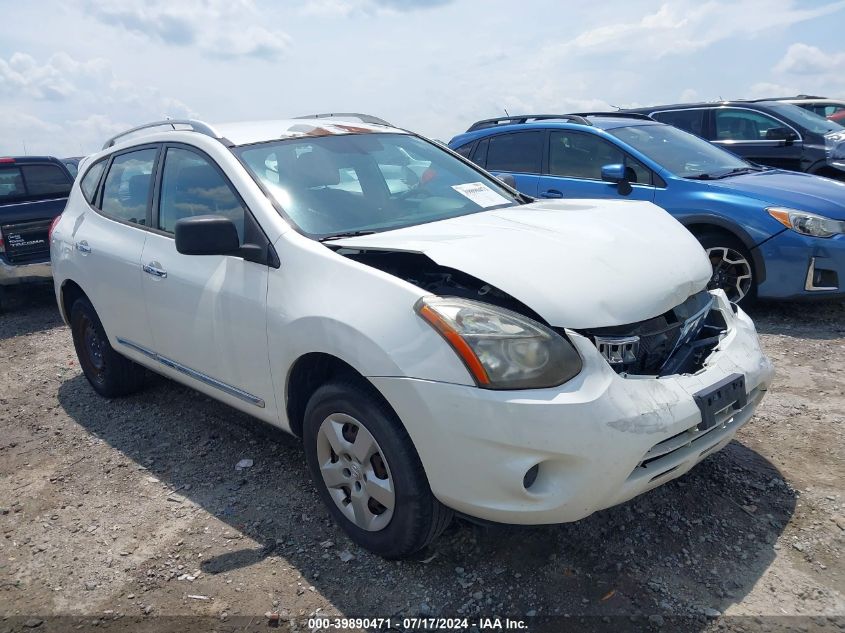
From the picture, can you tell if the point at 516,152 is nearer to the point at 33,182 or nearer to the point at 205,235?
the point at 205,235

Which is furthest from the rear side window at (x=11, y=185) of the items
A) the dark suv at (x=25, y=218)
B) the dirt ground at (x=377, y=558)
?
the dirt ground at (x=377, y=558)

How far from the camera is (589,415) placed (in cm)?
227

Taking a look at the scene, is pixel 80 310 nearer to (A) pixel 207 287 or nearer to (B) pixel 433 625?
(A) pixel 207 287

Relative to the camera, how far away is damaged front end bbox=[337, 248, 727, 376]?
8.20ft

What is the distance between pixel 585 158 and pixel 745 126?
349 centimetres

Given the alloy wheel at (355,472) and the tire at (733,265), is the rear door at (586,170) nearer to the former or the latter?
the tire at (733,265)

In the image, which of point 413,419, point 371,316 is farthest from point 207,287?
point 413,419

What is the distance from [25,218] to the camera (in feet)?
24.9

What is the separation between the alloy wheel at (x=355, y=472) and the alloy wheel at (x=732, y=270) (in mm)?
3932

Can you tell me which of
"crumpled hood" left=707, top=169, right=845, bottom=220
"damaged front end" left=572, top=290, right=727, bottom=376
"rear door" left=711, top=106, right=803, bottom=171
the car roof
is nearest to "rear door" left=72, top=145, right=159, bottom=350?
the car roof

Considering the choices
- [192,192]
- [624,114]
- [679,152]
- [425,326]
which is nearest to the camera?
[425,326]

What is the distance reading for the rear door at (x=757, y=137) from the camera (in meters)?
8.50

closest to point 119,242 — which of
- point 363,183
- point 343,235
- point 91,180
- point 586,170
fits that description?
point 91,180

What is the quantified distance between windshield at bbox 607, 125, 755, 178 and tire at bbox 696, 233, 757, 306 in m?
0.73
